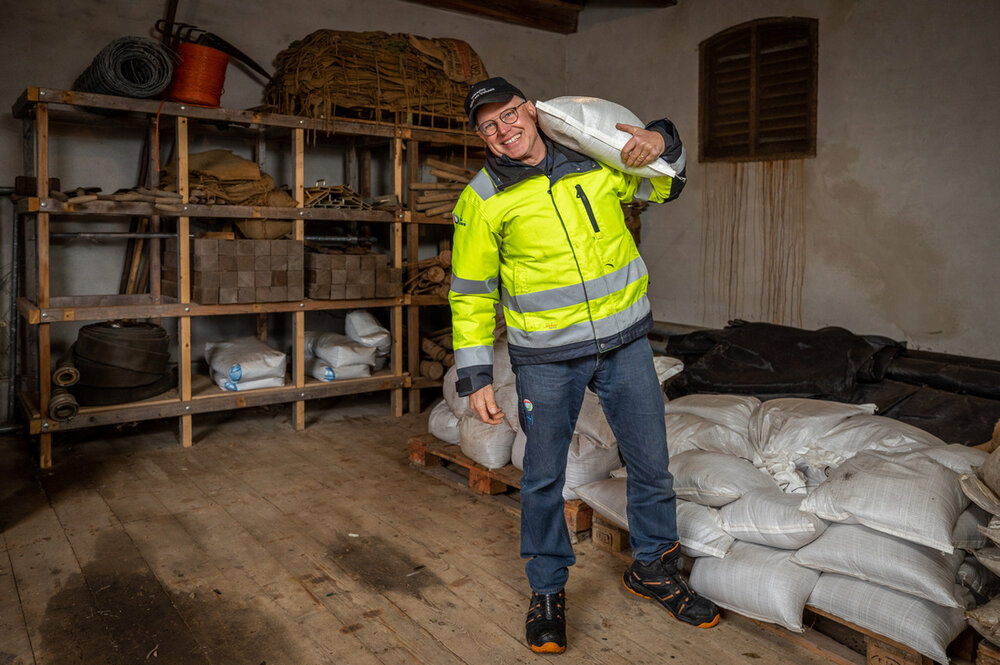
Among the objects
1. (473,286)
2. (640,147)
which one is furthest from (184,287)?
(640,147)

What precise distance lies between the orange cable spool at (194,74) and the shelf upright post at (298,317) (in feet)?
2.00

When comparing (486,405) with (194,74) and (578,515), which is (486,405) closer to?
(578,515)

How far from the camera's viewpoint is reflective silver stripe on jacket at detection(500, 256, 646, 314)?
2.62 meters

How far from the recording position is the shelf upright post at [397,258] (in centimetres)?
580

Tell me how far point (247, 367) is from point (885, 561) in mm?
4059

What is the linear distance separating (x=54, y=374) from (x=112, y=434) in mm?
835

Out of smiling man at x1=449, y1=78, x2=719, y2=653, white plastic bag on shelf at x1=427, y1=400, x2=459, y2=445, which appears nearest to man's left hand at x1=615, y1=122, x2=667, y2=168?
smiling man at x1=449, y1=78, x2=719, y2=653

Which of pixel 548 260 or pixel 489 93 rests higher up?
pixel 489 93

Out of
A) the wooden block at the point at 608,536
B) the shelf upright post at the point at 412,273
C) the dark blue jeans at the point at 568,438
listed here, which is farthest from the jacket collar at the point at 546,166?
the shelf upright post at the point at 412,273

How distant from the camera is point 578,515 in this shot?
3561mm

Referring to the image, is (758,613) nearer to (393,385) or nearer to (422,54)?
(393,385)

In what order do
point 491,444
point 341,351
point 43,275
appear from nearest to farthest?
1. point 491,444
2. point 43,275
3. point 341,351

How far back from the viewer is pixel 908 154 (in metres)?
5.41

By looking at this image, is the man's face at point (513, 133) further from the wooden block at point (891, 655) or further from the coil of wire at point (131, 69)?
the coil of wire at point (131, 69)
